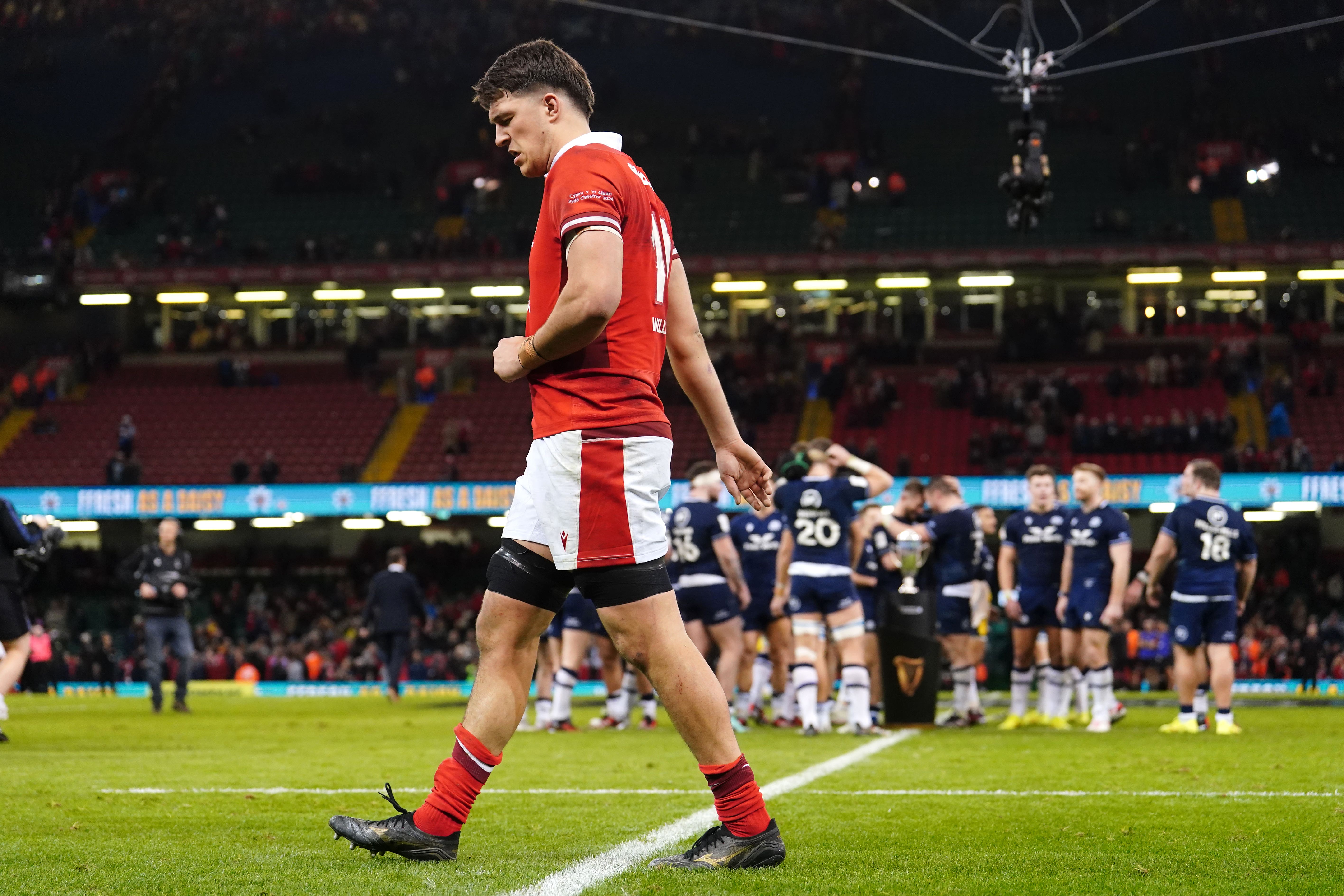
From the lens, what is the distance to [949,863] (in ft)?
14.0

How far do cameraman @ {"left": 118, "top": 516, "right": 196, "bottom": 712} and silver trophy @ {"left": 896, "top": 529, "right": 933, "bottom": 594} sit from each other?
766cm

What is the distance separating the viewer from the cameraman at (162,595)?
16.0m

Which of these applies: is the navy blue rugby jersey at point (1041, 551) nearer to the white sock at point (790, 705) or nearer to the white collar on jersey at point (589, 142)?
the white sock at point (790, 705)

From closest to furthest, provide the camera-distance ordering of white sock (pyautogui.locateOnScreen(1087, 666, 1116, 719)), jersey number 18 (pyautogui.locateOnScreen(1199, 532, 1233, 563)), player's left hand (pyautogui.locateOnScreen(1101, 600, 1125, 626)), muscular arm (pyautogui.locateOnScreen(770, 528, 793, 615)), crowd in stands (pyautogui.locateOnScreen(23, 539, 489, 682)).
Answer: jersey number 18 (pyautogui.locateOnScreen(1199, 532, 1233, 563)) → player's left hand (pyautogui.locateOnScreen(1101, 600, 1125, 626)) → white sock (pyautogui.locateOnScreen(1087, 666, 1116, 719)) → muscular arm (pyautogui.locateOnScreen(770, 528, 793, 615)) → crowd in stands (pyautogui.locateOnScreen(23, 539, 489, 682))

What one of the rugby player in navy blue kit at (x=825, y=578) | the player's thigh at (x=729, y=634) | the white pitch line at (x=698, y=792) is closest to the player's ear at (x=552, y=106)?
the white pitch line at (x=698, y=792)

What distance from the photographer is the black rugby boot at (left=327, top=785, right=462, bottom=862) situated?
13.9 ft

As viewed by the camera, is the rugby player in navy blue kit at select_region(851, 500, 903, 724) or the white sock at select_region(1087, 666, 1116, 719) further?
the rugby player in navy blue kit at select_region(851, 500, 903, 724)

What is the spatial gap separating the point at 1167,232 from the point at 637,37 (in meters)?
19.0

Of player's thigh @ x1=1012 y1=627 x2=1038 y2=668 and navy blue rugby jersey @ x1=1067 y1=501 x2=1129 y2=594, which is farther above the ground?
navy blue rugby jersey @ x1=1067 y1=501 x2=1129 y2=594

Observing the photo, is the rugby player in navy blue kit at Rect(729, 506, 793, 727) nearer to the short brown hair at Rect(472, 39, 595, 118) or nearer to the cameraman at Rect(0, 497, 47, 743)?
the cameraman at Rect(0, 497, 47, 743)

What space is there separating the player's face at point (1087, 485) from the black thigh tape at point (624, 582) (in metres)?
8.84

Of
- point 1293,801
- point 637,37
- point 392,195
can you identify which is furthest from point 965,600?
point 637,37

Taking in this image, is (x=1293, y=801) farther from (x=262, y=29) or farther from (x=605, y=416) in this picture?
(x=262, y=29)

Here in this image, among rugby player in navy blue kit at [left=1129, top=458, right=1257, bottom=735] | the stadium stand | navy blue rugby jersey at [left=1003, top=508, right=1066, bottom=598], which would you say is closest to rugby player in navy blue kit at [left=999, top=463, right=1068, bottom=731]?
navy blue rugby jersey at [left=1003, top=508, right=1066, bottom=598]
